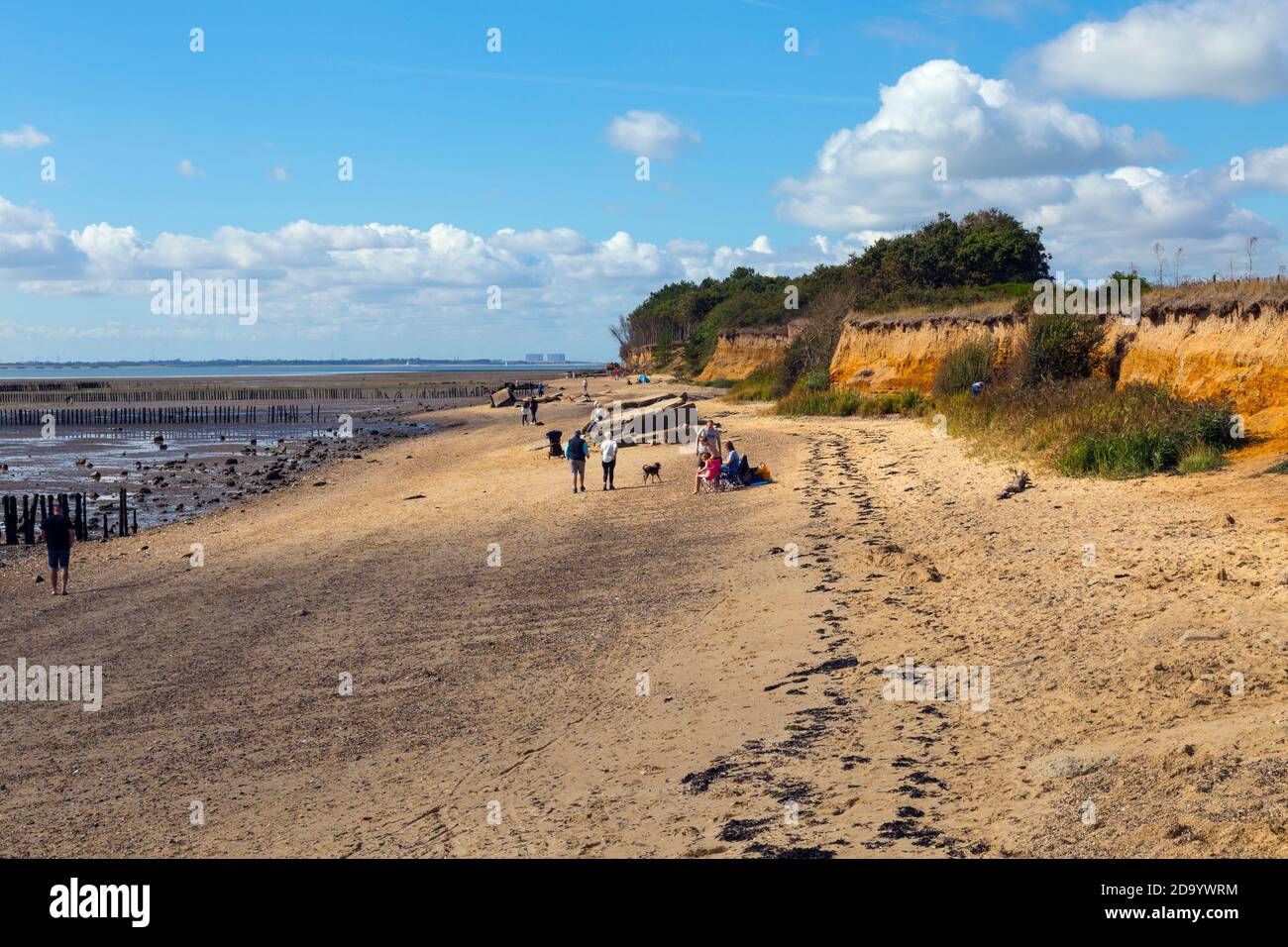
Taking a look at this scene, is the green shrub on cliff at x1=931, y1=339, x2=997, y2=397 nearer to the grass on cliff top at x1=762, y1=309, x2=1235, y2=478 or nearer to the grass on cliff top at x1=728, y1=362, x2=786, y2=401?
the grass on cliff top at x1=762, y1=309, x2=1235, y2=478

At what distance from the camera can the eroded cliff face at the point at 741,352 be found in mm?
69688

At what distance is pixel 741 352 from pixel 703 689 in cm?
6501

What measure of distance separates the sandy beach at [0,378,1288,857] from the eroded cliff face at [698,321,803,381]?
51.1 m

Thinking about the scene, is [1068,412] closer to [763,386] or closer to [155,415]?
[763,386]

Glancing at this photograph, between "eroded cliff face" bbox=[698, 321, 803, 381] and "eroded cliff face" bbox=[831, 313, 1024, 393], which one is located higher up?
"eroded cliff face" bbox=[698, 321, 803, 381]

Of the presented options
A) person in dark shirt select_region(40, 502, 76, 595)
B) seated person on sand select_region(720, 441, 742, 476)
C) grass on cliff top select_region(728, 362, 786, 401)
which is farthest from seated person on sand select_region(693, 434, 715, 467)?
grass on cliff top select_region(728, 362, 786, 401)

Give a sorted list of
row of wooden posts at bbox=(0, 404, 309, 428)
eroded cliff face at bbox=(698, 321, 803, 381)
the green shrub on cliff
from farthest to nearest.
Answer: row of wooden posts at bbox=(0, 404, 309, 428) → eroded cliff face at bbox=(698, 321, 803, 381) → the green shrub on cliff

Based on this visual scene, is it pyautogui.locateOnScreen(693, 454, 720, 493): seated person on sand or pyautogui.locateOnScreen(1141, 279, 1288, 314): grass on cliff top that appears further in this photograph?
pyautogui.locateOnScreen(693, 454, 720, 493): seated person on sand

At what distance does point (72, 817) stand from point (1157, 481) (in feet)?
49.4

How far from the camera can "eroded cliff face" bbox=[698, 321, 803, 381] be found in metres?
69.7

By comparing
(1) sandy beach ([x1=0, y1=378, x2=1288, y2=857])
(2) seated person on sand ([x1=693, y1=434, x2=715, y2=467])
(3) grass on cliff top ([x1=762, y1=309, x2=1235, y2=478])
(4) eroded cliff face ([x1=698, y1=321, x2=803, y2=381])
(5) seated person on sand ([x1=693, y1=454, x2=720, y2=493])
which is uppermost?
(4) eroded cliff face ([x1=698, y1=321, x2=803, y2=381])

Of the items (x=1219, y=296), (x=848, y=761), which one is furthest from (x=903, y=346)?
(x=848, y=761)
